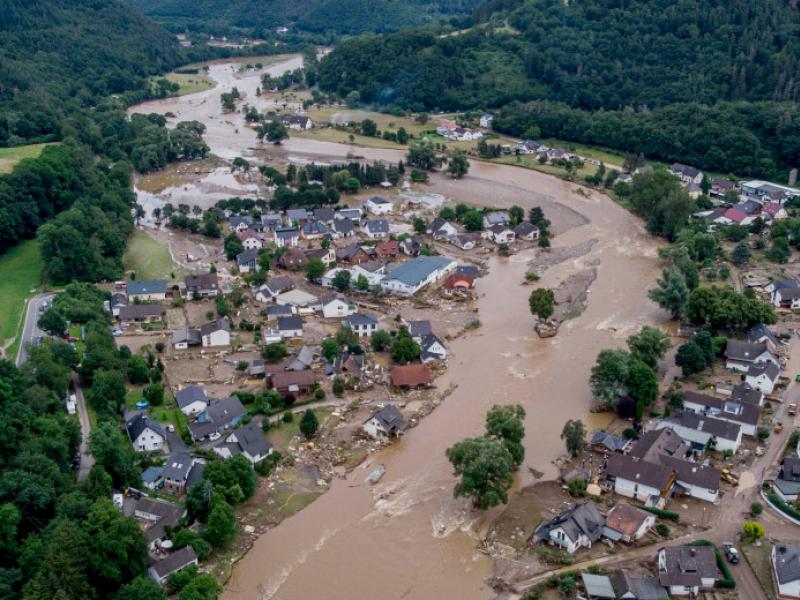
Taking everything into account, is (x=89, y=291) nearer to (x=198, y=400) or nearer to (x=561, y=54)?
(x=198, y=400)

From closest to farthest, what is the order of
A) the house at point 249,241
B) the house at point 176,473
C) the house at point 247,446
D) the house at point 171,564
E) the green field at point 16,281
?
the house at point 171,564 → the house at point 176,473 → the house at point 247,446 → the green field at point 16,281 → the house at point 249,241

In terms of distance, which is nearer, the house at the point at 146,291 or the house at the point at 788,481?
the house at the point at 788,481

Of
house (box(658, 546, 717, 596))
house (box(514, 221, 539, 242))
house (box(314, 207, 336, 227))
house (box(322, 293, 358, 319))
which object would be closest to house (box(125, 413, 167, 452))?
house (box(322, 293, 358, 319))

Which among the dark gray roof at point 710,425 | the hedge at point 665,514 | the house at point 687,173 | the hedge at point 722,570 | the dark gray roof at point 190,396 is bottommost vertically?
the house at point 687,173

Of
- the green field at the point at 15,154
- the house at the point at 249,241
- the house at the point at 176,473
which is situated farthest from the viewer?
the green field at the point at 15,154

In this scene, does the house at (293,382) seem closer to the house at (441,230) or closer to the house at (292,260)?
the house at (292,260)

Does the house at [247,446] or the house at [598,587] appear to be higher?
the house at [598,587]

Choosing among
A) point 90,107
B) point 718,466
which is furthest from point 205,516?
point 90,107

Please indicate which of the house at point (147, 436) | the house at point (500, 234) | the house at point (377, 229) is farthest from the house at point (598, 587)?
the house at point (377, 229)

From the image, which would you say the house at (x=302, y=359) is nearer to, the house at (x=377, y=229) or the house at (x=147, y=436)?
the house at (x=147, y=436)
